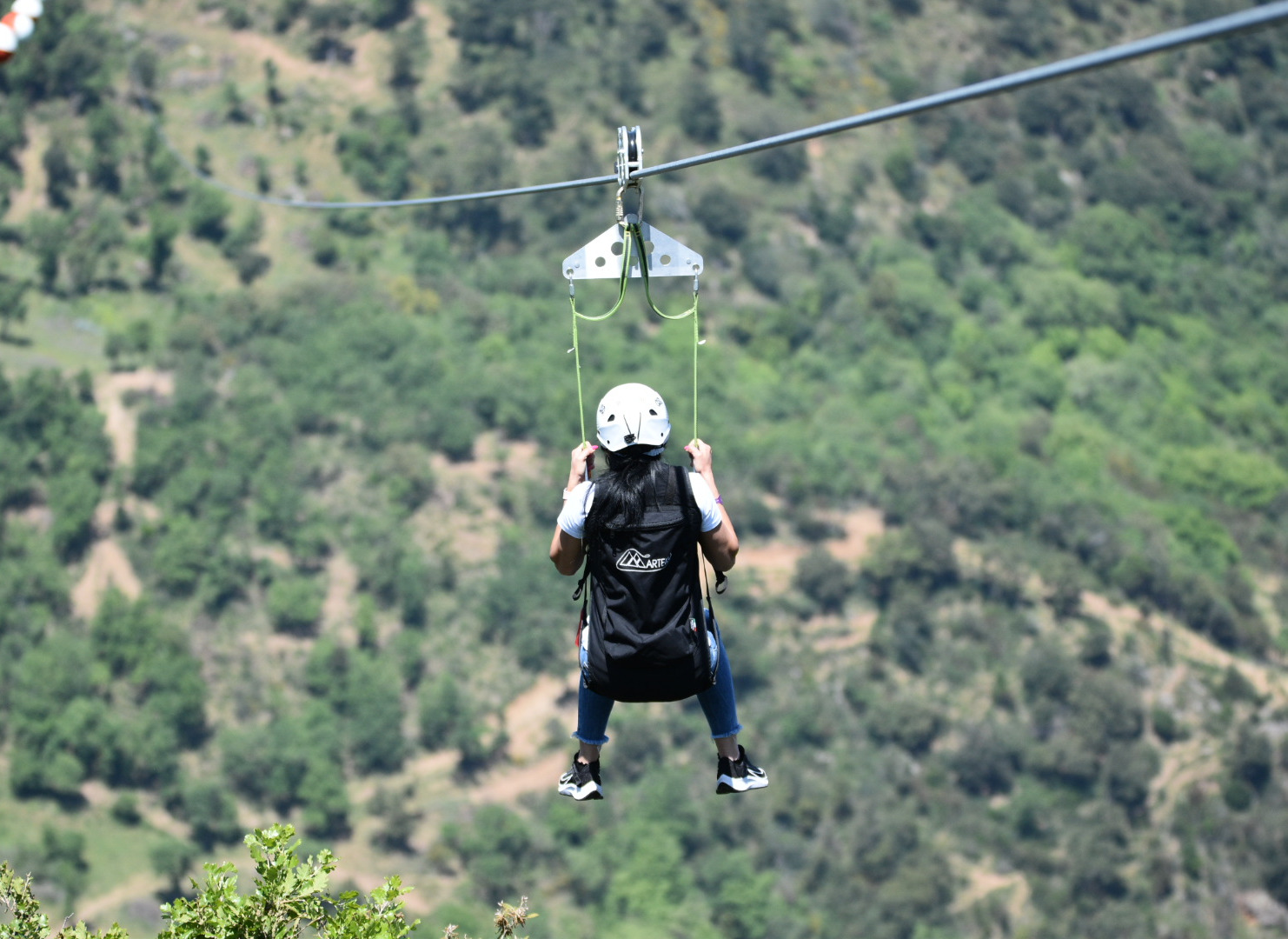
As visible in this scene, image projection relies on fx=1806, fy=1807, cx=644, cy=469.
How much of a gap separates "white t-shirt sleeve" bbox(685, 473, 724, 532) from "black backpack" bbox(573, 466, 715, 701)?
4 centimetres

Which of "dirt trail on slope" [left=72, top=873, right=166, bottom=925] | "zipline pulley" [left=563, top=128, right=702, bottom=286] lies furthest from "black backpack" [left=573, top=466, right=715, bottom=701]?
"dirt trail on slope" [left=72, top=873, right=166, bottom=925]

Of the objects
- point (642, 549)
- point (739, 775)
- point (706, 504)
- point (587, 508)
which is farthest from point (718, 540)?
point (739, 775)

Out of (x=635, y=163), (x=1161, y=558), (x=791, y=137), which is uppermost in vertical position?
(x=1161, y=558)

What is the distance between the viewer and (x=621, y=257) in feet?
35.5

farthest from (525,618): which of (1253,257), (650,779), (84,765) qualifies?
(1253,257)

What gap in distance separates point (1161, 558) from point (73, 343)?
192 feet

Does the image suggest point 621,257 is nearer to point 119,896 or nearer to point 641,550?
point 641,550

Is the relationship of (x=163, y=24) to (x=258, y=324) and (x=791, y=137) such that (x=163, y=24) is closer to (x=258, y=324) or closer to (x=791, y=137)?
(x=258, y=324)

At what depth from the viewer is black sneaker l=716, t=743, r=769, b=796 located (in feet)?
34.7

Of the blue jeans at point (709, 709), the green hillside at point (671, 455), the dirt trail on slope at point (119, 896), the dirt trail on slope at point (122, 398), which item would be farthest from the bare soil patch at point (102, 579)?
the blue jeans at point (709, 709)

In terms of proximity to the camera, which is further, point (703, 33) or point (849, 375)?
point (703, 33)

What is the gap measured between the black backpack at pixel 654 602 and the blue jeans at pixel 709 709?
2.19 feet

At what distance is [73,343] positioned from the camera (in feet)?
306

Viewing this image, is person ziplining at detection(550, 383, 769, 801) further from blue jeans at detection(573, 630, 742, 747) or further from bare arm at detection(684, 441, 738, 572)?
blue jeans at detection(573, 630, 742, 747)
